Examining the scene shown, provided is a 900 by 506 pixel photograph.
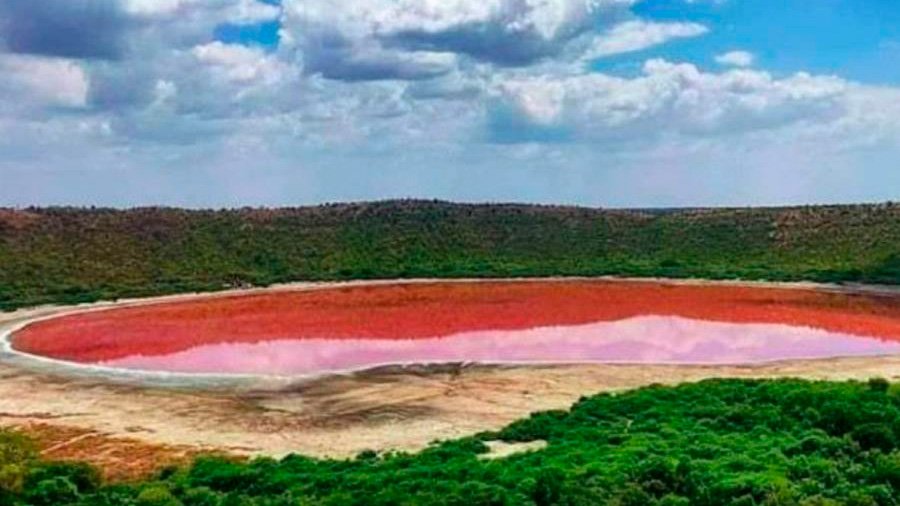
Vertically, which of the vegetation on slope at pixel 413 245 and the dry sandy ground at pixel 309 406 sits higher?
the vegetation on slope at pixel 413 245

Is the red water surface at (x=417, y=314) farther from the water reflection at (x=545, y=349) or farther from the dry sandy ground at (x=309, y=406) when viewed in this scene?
the dry sandy ground at (x=309, y=406)

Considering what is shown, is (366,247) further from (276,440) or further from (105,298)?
(276,440)

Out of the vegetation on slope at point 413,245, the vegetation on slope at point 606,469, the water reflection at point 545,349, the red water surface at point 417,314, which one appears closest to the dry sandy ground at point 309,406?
the vegetation on slope at point 606,469

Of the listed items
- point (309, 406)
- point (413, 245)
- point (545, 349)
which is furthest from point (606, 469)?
point (413, 245)

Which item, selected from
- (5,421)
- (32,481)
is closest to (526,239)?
(5,421)

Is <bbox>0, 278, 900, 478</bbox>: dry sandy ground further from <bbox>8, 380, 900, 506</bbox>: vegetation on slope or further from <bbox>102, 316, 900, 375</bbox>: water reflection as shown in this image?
<bbox>102, 316, 900, 375</bbox>: water reflection

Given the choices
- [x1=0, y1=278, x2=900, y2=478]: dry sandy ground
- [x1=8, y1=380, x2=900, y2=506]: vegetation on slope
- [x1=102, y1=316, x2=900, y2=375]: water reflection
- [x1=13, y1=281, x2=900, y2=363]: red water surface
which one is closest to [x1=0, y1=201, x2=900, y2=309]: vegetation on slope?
[x1=13, y1=281, x2=900, y2=363]: red water surface
